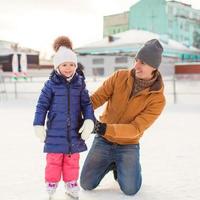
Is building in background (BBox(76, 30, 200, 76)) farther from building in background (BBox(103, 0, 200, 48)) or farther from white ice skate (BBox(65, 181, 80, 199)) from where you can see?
white ice skate (BBox(65, 181, 80, 199))

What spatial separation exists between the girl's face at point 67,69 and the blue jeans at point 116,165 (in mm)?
859

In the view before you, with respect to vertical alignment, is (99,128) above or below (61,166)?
above

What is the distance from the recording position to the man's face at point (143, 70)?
3.82 meters

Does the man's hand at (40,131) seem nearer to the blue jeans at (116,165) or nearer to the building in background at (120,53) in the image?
the blue jeans at (116,165)

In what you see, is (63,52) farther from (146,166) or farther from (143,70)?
(146,166)

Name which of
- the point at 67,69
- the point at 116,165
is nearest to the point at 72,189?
the point at 116,165

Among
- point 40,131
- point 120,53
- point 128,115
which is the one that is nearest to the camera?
point 40,131

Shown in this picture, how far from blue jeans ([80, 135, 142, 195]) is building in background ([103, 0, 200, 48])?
51.9 metres

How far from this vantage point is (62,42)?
144 inches

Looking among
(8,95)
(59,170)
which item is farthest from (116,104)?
(8,95)

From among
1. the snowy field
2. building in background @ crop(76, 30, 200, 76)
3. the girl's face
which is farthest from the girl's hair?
building in background @ crop(76, 30, 200, 76)

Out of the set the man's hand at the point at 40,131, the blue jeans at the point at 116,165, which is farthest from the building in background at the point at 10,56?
the man's hand at the point at 40,131

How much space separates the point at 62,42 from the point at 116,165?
1154 mm

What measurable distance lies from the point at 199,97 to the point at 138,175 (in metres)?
13.1
